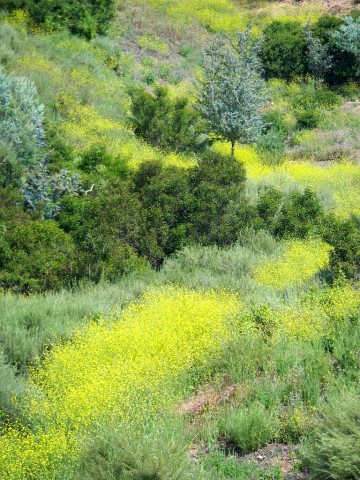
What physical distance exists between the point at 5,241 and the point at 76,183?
9.61 ft

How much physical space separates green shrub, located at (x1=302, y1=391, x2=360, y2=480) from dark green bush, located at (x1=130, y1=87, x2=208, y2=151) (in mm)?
14339

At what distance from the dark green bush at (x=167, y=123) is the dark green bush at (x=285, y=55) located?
935 centimetres

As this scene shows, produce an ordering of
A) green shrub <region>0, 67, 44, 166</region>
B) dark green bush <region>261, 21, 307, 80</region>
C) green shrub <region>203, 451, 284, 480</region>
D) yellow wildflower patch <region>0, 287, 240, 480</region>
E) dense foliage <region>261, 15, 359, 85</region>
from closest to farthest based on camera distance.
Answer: green shrub <region>203, 451, 284, 480</region>, yellow wildflower patch <region>0, 287, 240, 480</region>, green shrub <region>0, 67, 44, 166</region>, dense foliage <region>261, 15, 359, 85</region>, dark green bush <region>261, 21, 307, 80</region>

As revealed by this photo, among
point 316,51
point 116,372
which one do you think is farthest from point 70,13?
point 116,372

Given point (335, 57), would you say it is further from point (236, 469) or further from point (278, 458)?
point (236, 469)

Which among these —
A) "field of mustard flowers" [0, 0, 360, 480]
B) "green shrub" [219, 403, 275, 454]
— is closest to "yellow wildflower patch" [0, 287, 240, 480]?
"field of mustard flowers" [0, 0, 360, 480]

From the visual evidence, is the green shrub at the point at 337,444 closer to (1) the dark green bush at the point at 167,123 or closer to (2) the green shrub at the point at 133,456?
(2) the green shrub at the point at 133,456

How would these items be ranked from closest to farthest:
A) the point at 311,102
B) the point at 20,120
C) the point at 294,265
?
the point at 294,265 → the point at 20,120 → the point at 311,102

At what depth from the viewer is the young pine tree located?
17969 mm

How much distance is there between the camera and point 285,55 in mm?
27547

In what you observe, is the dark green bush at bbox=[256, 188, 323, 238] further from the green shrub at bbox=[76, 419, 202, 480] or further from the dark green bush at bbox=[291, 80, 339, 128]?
the dark green bush at bbox=[291, 80, 339, 128]

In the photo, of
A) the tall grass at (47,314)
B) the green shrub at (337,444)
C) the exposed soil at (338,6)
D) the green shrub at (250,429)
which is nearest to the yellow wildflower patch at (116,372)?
the tall grass at (47,314)

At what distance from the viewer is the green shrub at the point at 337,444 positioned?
4.52 metres

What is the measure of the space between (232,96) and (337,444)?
14402 millimetres
